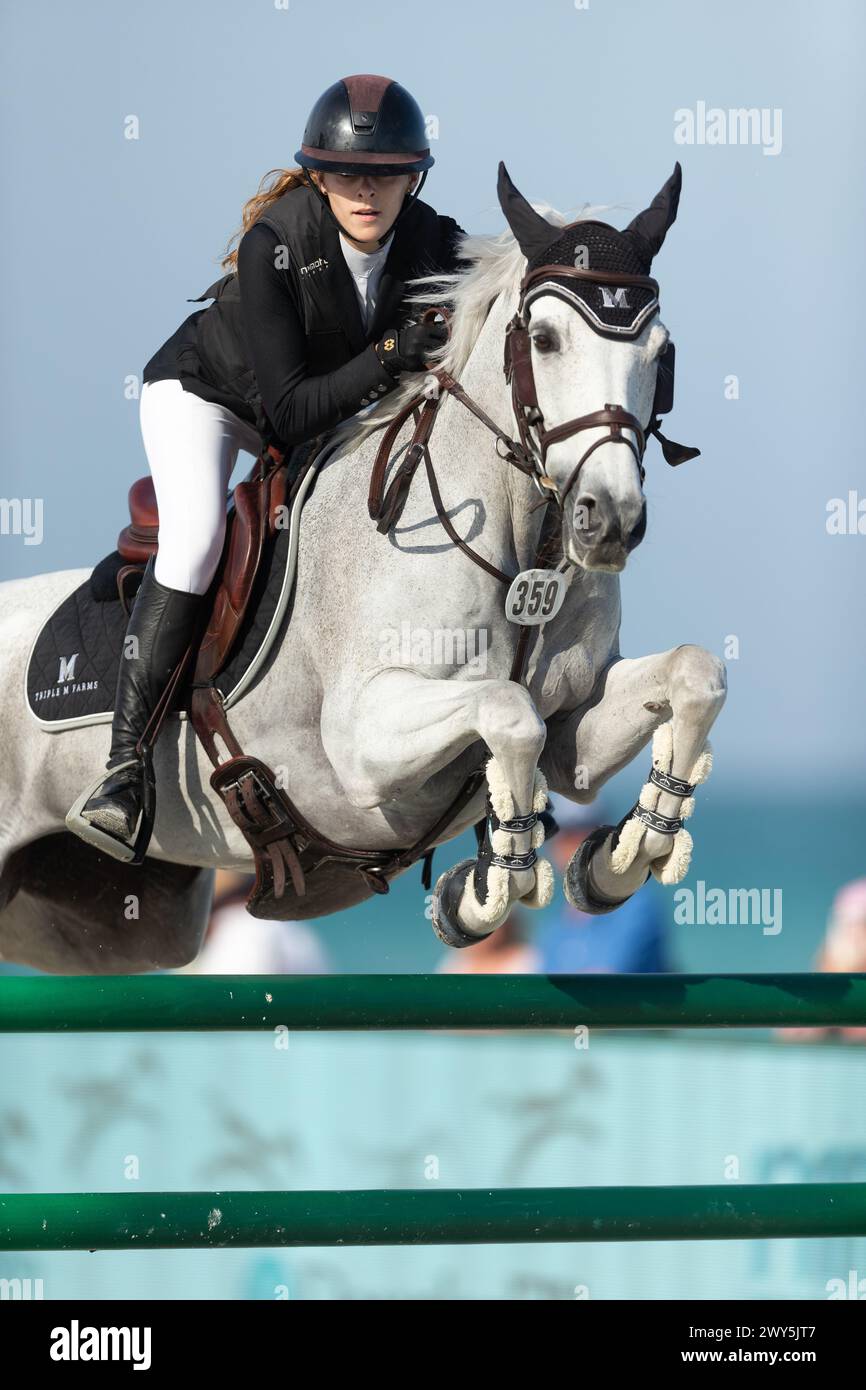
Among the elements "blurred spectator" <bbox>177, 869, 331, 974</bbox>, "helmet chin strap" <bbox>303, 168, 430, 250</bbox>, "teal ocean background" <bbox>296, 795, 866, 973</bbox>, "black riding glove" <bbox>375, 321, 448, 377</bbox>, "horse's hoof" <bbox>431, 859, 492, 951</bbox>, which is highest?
"helmet chin strap" <bbox>303, 168, 430, 250</bbox>

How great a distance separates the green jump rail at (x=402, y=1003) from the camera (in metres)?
2.97

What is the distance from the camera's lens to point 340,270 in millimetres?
3555

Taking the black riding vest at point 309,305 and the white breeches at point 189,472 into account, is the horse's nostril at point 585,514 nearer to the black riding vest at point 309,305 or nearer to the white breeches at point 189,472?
the black riding vest at point 309,305

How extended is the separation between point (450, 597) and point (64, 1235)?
Answer: 151 centimetres

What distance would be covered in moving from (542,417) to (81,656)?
5.05 feet

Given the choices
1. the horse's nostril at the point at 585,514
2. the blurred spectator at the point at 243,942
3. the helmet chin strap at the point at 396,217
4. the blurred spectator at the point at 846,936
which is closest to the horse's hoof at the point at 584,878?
the horse's nostril at the point at 585,514

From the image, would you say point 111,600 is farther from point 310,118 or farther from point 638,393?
point 638,393

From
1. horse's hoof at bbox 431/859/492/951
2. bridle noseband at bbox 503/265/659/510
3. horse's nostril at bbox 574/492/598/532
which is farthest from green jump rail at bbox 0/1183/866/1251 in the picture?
bridle noseband at bbox 503/265/659/510

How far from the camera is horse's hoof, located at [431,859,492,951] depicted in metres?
3.27

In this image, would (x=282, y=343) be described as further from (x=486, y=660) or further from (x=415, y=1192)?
(x=415, y=1192)

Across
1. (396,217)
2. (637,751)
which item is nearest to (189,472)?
(396,217)

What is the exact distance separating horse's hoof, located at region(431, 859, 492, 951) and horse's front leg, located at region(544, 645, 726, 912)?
276mm

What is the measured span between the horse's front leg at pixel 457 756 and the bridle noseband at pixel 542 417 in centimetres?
46

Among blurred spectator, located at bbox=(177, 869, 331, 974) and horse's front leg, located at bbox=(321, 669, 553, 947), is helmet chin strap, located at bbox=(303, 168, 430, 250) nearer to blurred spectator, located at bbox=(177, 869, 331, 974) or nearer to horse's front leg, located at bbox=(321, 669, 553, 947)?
horse's front leg, located at bbox=(321, 669, 553, 947)
